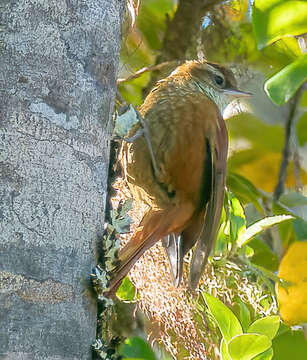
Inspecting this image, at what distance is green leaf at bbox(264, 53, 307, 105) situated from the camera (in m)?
1.89

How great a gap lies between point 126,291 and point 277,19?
0.82m

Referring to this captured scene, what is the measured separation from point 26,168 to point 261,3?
3.85ft

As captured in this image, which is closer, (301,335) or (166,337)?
(166,337)

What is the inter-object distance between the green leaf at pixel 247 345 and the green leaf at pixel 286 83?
57 centimetres

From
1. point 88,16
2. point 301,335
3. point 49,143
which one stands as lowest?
point 301,335

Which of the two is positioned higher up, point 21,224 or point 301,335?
point 21,224

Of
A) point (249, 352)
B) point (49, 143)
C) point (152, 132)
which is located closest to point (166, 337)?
point (249, 352)

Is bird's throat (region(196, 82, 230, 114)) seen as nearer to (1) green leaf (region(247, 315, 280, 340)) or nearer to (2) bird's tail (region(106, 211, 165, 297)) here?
(2) bird's tail (region(106, 211, 165, 297))

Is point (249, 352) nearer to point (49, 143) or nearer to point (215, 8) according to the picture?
point (49, 143)

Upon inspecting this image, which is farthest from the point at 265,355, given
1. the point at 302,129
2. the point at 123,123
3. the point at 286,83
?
the point at 302,129

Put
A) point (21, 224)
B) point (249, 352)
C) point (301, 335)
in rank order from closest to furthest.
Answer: point (21, 224), point (249, 352), point (301, 335)

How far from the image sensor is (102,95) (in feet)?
3.82

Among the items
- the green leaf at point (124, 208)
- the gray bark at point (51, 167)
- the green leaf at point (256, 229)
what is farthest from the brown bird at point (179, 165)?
the gray bark at point (51, 167)

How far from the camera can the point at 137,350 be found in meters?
2.07
